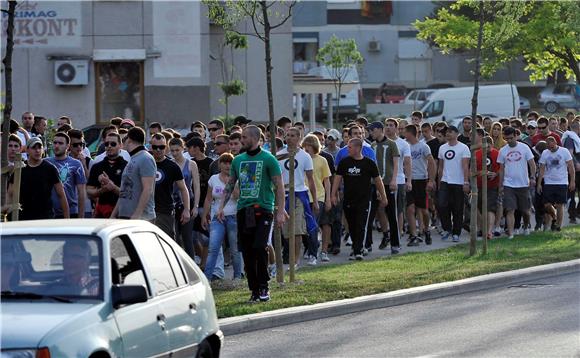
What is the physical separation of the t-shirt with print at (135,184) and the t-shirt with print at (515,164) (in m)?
8.92

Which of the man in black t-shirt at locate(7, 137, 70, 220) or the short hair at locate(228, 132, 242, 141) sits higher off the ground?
the short hair at locate(228, 132, 242, 141)

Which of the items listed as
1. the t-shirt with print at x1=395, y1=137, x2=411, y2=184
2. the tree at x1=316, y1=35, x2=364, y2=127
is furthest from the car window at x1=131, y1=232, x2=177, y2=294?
the tree at x1=316, y1=35, x2=364, y2=127

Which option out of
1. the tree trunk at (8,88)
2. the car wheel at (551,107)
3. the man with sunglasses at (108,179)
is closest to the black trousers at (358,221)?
the man with sunglasses at (108,179)

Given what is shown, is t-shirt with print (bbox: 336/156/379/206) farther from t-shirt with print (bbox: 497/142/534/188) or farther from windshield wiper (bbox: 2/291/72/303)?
windshield wiper (bbox: 2/291/72/303)

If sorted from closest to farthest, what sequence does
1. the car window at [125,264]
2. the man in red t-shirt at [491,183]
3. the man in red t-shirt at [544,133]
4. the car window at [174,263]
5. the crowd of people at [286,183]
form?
the car window at [125,264] → the car window at [174,263] → the crowd of people at [286,183] → the man in red t-shirt at [491,183] → the man in red t-shirt at [544,133]

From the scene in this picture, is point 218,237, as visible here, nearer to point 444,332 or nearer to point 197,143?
point 197,143

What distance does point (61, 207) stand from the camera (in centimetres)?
1374

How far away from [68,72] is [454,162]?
55.4 feet

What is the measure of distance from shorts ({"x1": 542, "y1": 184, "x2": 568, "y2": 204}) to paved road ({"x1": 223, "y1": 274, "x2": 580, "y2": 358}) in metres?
6.73

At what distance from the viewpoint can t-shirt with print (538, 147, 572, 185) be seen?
69.8 ft

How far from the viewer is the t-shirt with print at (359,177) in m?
17.9

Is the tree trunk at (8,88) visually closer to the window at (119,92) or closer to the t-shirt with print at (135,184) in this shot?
the t-shirt with print at (135,184)

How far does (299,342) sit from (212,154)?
731 cm

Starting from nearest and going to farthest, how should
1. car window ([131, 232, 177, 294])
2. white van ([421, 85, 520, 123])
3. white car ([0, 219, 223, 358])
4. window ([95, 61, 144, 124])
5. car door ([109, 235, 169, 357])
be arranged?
1. white car ([0, 219, 223, 358])
2. car door ([109, 235, 169, 357])
3. car window ([131, 232, 177, 294])
4. window ([95, 61, 144, 124])
5. white van ([421, 85, 520, 123])
